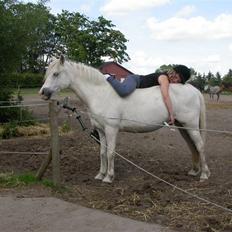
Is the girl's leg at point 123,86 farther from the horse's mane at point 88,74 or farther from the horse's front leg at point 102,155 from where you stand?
the horse's front leg at point 102,155

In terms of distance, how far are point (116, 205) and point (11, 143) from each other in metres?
5.84

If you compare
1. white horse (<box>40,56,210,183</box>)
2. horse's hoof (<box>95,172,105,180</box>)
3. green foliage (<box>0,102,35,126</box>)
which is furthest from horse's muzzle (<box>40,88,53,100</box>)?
green foliage (<box>0,102,35,126</box>)

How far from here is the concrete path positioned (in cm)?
500

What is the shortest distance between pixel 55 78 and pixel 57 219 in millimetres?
2704

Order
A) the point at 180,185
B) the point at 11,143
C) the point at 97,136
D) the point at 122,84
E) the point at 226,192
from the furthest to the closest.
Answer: the point at 11,143
the point at 97,136
the point at 122,84
the point at 180,185
the point at 226,192

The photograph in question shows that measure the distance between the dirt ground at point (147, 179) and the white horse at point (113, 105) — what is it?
1.49ft

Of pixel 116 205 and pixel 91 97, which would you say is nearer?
pixel 116 205

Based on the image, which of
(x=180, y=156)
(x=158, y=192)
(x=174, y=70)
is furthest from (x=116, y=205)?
(x=180, y=156)

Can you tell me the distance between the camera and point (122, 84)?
7.59m

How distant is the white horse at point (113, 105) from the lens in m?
7.45

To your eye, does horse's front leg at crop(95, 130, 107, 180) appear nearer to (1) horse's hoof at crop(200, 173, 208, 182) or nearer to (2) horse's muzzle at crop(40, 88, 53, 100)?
(2) horse's muzzle at crop(40, 88, 53, 100)

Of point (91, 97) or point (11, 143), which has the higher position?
point (91, 97)

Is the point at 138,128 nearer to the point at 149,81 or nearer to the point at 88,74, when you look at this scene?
the point at 149,81

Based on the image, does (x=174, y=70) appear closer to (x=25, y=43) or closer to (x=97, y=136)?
(x=97, y=136)
